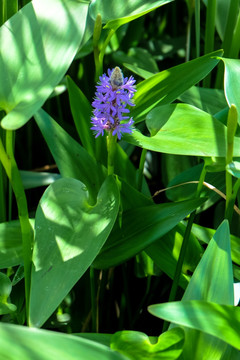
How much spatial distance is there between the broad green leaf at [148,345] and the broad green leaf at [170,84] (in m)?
0.26

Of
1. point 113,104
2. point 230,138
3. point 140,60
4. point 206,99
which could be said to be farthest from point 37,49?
point 140,60

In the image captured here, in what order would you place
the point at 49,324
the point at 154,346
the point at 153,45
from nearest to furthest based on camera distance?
the point at 154,346 < the point at 49,324 < the point at 153,45

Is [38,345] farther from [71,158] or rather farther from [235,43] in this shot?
[235,43]

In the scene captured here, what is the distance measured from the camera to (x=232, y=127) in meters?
0.50

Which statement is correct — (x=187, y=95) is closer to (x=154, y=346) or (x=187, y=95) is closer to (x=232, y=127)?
(x=232, y=127)

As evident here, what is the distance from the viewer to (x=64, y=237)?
0.52 metres

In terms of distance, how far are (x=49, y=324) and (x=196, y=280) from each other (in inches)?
10.7

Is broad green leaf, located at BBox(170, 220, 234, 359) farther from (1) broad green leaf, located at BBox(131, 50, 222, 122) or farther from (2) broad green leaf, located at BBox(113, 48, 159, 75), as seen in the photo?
(2) broad green leaf, located at BBox(113, 48, 159, 75)

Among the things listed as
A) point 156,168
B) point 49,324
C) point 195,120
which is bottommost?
point 49,324

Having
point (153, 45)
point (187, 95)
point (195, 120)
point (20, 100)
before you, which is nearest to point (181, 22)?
point (153, 45)

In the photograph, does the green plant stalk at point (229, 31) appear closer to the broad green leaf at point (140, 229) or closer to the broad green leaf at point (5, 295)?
the broad green leaf at point (140, 229)

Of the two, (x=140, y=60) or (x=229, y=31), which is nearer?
(x=229, y=31)

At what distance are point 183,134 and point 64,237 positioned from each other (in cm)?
16

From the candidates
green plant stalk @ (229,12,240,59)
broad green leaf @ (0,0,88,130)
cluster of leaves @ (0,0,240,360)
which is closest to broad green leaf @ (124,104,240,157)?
cluster of leaves @ (0,0,240,360)
